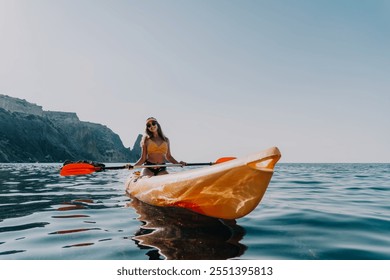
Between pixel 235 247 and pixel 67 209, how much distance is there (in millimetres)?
4632

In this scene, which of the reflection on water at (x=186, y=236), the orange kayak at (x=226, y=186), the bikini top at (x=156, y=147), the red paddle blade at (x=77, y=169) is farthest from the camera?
the bikini top at (x=156, y=147)

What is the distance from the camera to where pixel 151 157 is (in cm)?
844

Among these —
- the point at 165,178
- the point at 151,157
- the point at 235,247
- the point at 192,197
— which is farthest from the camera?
the point at 151,157

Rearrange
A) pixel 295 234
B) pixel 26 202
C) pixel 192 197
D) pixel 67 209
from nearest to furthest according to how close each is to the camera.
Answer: pixel 295 234 → pixel 192 197 → pixel 67 209 → pixel 26 202

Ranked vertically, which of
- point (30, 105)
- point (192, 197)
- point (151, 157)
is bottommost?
point (192, 197)

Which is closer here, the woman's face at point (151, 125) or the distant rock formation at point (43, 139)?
the woman's face at point (151, 125)

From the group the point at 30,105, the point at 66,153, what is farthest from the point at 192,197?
the point at 30,105

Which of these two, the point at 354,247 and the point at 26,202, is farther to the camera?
the point at 26,202

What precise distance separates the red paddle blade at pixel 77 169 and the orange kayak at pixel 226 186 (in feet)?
11.6

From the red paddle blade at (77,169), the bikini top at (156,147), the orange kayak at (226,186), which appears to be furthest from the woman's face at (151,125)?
the orange kayak at (226,186)

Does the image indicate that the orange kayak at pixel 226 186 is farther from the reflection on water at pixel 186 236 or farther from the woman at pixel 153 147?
the woman at pixel 153 147

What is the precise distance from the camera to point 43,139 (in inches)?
4646

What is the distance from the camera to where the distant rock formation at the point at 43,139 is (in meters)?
107
